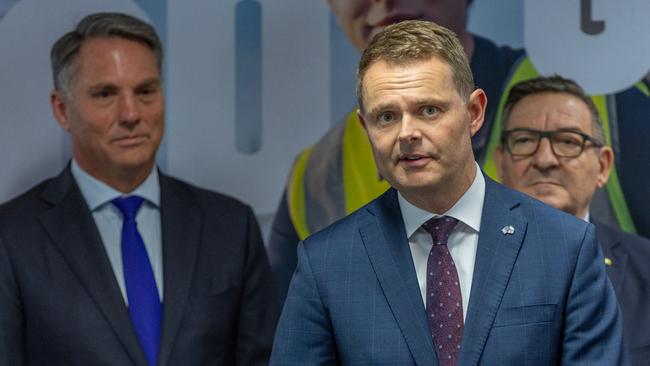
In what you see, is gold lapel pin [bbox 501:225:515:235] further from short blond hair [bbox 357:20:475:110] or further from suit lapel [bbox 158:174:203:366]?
suit lapel [bbox 158:174:203:366]

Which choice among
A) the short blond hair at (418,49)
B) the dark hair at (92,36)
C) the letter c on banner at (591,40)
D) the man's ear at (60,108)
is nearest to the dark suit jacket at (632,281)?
the letter c on banner at (591,40)

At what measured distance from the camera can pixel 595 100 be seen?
11.8 feet

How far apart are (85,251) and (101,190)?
7.8 inches

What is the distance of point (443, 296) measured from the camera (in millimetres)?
2203

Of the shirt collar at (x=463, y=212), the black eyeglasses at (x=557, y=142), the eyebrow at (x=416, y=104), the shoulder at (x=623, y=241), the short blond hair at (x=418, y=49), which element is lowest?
the shoulder at (x=623, y=241)

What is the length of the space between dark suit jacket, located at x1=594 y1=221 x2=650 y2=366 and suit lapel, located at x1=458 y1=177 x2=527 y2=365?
107cm

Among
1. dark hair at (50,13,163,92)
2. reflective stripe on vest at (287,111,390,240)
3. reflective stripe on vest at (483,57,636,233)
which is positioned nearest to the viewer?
dark hair at (50,13,163,92)

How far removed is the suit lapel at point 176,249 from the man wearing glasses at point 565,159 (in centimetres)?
97

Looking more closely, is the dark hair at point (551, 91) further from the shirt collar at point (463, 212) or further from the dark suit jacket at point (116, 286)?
the shirt collar at point (463, 212)

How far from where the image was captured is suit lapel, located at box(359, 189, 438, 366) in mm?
2146

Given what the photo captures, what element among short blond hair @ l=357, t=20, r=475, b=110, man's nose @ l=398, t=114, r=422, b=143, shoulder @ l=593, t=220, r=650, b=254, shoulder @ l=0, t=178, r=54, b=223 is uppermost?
short blond hair @ l=357, t=20, r=475, b=110

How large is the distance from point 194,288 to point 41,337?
0.44m

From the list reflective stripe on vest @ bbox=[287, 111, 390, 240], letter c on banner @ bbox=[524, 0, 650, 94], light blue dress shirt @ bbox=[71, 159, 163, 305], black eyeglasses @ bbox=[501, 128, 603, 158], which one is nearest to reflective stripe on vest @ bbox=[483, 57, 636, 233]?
letter c on banner @ bbox=[524, 0, 650, 94]

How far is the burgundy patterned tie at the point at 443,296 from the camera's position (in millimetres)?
2164
